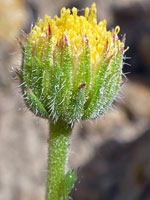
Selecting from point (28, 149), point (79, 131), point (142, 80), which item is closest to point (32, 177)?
point (28, 149)

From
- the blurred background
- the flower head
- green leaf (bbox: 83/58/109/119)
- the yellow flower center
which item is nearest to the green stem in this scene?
the flower head

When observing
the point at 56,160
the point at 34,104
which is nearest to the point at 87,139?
the point at 56,160

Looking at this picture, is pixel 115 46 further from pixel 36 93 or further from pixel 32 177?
pixel 32 177

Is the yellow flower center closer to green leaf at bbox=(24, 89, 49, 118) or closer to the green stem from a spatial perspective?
green leaf at bbox=(24, 89, 49, 118)

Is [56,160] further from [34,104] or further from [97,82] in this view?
[97,82]

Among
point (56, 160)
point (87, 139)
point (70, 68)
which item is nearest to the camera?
point (70, 68)
